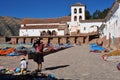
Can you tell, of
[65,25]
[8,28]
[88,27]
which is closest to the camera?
[88,27]

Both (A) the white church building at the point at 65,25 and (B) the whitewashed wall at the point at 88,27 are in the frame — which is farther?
(A) the white church building at the point at 65,25

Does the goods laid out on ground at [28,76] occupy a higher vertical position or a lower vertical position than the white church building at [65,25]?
lower

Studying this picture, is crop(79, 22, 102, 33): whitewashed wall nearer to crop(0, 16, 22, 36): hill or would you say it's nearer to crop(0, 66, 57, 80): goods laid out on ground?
crop(0, 16, 22, 36): hill

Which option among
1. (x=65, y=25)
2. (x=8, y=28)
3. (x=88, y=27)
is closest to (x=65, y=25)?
(x=65, y=25)

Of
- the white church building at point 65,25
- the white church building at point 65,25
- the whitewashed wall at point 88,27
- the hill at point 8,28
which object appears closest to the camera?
the whitewashed wall at point 88,27

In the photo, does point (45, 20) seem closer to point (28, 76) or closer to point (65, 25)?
point (65, 25)

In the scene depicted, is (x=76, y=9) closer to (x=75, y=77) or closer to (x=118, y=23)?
(x=118, y=23)

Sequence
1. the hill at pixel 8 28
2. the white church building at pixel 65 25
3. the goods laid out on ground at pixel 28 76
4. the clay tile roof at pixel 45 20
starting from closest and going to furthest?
the goods laid out on ground at pixel 28 76 < the white church building at pixel 65 25 < the clay tile roof at pixel 45 20 < the hill at pixel 8 28

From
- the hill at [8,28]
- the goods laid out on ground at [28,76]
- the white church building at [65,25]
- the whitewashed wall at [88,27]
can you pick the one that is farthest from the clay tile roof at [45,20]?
the goods laid out on ground at [28,76]

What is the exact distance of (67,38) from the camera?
72.2 meters

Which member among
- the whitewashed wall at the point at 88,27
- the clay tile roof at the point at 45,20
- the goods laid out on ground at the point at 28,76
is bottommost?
the goods laid out on ground at the point at 28,76

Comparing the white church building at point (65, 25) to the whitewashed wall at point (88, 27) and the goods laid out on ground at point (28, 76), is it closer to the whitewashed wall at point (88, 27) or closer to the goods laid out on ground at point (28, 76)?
the whitewashed wall at point (88, 27)

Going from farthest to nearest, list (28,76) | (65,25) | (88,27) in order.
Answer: (65,25) < (88,27) < (28,76)

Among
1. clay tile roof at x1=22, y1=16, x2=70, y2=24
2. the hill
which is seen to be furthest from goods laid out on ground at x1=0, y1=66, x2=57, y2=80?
the hill
